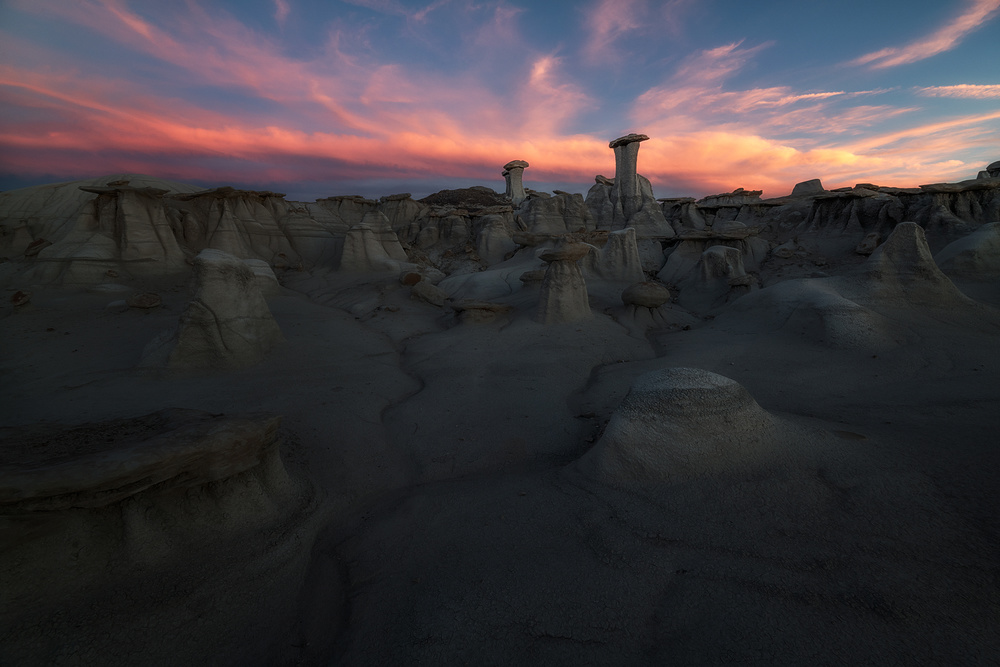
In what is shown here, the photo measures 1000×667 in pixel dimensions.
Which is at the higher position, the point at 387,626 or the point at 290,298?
Result: the point at 290,298

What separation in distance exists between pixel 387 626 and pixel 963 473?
4.10 meters

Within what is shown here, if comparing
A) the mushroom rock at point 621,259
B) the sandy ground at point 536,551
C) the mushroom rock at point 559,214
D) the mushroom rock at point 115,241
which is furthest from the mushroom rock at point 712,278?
the mushroom rock at point 115,241

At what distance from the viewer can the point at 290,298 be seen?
11781mm

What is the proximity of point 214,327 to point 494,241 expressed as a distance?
614 inches

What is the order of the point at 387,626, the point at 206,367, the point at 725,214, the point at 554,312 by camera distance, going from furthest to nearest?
the point at 725,214 < the point at 554,312 < the point at 206,367 < the point at 387,626

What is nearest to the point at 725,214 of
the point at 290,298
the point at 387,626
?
the point at 290,298

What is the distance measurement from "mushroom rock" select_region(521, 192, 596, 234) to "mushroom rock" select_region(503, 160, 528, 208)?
11974 millimetres

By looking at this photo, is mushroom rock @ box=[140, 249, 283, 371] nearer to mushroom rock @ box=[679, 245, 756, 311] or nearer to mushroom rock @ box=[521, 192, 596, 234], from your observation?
mushroom rock @ box=[679, 245, 756, 311]

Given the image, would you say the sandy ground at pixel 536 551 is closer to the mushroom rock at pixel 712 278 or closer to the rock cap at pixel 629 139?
the mushroom rock at pixel 712 278

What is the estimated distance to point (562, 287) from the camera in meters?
9.29

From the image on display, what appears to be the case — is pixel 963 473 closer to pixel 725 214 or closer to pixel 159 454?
pixel 159 454

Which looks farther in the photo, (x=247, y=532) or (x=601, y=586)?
(x=247, y=532)

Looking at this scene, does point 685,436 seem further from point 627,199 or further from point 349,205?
point 349,205

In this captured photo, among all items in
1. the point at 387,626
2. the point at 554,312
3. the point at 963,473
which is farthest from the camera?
the point at 554,312
